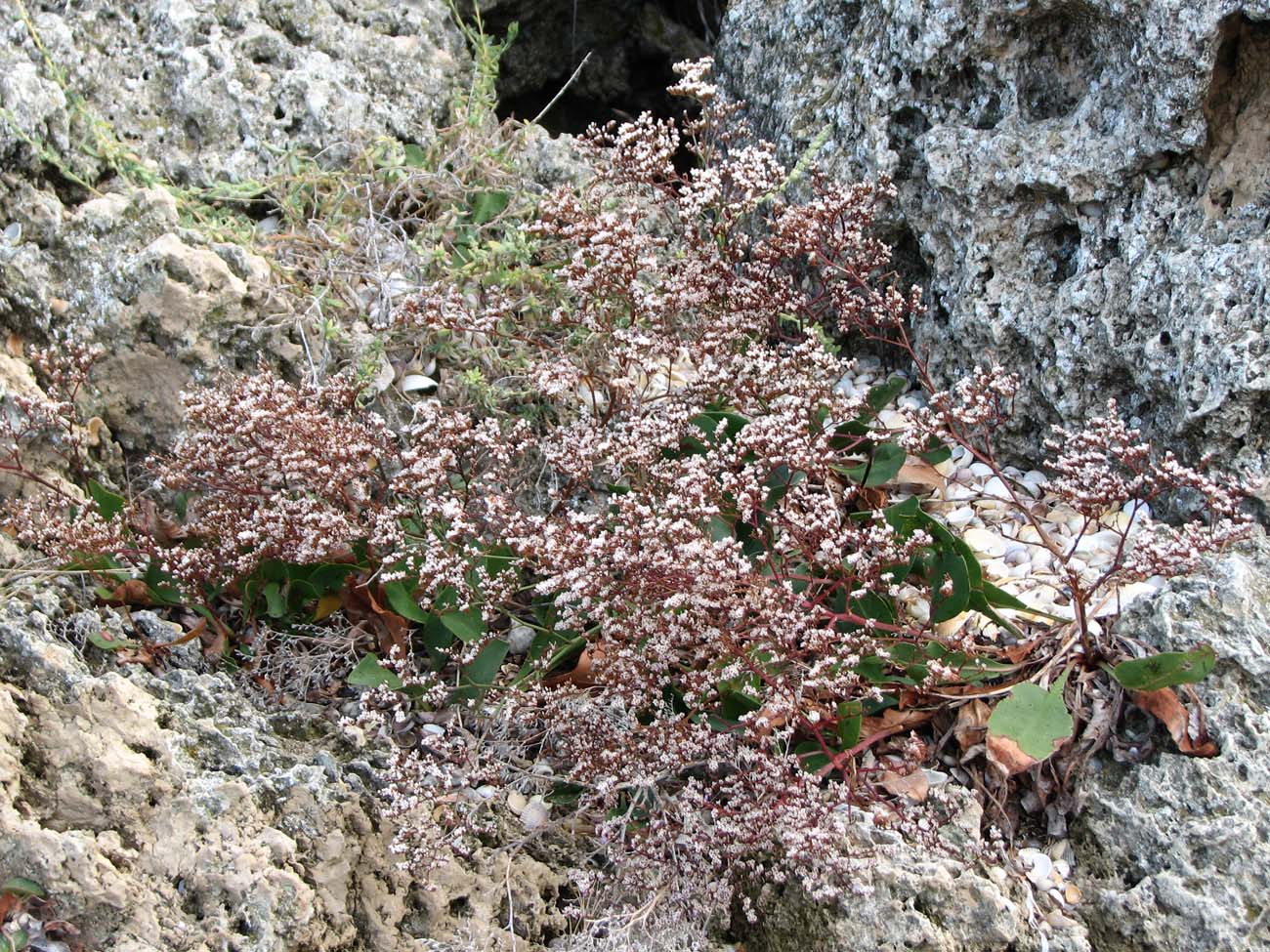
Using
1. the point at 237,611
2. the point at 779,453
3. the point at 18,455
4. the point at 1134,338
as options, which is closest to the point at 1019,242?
the point at 1134,338

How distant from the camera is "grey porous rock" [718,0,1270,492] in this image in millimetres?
2832

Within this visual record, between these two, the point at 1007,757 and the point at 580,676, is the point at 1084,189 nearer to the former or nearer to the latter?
the point at 1007,757

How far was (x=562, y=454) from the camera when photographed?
2.78 meters

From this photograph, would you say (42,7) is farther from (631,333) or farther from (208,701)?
(208,701)

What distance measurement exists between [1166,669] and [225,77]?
3.12 meters

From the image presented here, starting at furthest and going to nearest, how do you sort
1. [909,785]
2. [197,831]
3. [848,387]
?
1. [848,387]
2. [909,785]
3. [197,831]

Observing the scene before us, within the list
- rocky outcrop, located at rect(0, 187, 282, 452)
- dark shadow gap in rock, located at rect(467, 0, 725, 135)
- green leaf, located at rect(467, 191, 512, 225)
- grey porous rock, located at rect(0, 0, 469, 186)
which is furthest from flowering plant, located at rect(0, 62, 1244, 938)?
dark shadow gap in rock, located at rect(467, 0, 725, 135)

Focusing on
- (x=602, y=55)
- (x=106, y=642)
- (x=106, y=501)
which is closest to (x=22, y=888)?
(x=106, y=642)

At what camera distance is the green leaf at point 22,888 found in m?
1.97

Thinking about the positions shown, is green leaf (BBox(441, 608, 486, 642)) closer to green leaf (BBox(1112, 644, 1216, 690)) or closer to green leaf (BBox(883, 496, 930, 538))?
green leaf (BBox(883, 496, 930, 538))

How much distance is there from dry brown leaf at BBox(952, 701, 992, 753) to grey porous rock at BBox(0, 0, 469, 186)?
2.50m

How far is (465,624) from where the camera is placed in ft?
8.79

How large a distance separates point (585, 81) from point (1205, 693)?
329cm

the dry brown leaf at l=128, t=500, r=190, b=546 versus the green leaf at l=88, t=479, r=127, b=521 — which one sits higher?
the green leaf at l=88, t=479, r=127, b=521
